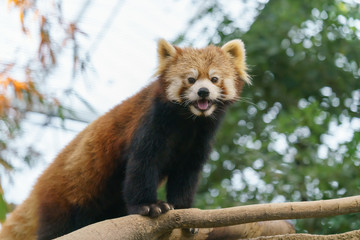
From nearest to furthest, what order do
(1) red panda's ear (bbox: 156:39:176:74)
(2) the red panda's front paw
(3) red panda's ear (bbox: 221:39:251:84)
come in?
1. (2) the red panda's front paw
2. (1) red panda's ear (bbox: 156:39:176:74)
3. (3) red panda's ear (bbox: 221:39:251:84)

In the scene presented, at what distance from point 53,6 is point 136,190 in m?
1.74

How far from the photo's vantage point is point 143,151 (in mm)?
3256

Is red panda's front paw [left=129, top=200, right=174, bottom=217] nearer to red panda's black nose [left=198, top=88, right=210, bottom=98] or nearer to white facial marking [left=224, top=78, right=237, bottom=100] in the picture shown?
red panda's black nose [left=198, top=88, right=210, bottom=98]

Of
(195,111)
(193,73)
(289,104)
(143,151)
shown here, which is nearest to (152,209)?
(143,151)

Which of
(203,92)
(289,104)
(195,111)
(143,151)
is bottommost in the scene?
(289,104)

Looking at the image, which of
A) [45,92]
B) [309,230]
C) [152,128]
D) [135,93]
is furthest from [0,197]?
[309,230]

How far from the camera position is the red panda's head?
3373 mm

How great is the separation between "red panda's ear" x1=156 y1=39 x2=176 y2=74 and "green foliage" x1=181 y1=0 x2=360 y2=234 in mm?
1650

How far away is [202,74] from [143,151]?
695 millimetres

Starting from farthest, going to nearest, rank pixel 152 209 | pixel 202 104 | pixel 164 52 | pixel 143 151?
pixel 164 52 → pixel 202 104 → pixel 143 151 → pixel 152 209

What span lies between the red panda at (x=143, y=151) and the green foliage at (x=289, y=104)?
1348mm

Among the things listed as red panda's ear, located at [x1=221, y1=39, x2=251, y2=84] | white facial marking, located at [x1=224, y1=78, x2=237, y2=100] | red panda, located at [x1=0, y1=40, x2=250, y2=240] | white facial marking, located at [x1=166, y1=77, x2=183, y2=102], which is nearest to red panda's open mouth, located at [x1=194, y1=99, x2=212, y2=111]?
red panda, located at [x1=0, y1=40, x2=250, y2=240]

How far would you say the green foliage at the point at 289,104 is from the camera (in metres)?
4.73

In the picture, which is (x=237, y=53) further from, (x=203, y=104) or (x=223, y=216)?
(x=223, y=216)
